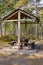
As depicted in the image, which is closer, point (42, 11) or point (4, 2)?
point (4, 2)

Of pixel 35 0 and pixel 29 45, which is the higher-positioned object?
pixel 35 0

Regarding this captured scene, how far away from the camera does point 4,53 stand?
1103cm

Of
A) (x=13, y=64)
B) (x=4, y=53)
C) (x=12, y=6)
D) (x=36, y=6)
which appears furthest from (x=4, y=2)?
(x=13, y=64)

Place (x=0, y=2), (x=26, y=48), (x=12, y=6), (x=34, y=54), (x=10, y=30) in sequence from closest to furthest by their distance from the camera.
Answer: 1. (x=34, y=54)
2. (x=26, y=48)
3. (x=0, y=2)
4. (x=12, y=6)
5. (x=10, y=30)

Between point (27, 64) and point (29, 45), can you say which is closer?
point (27, 64)

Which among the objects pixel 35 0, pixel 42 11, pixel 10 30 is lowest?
pixel 10 30

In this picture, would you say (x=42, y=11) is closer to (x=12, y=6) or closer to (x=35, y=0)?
Answer: (x=35, y=0)

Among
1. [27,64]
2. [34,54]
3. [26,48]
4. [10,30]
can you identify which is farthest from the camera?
[10,30]

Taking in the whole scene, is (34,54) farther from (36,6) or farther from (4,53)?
(36,6)

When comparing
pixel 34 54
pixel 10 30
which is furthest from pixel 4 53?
pixel 10 30

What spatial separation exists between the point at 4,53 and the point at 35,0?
53.5 ft

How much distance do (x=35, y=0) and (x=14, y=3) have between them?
3.15m

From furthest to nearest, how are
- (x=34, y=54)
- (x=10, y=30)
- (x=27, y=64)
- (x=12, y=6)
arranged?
(x=10, y=30), (x=12, y=6), (x=34, y=54), (x=27, y=64)

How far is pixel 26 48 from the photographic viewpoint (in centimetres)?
1255
